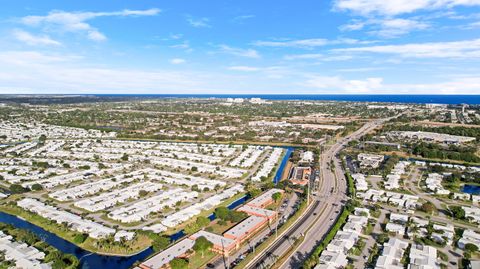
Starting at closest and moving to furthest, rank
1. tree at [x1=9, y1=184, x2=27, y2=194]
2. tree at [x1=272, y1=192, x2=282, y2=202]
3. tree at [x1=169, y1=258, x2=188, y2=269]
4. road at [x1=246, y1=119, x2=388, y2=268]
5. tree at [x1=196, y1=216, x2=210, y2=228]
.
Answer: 1. tree at [x1=169, y1=258, x2=188, y2=269]
2. road at [x1=246, y1=119, x2=388, y2=268]
3. tree at [x1=196, y1=216, x2=210, y2=228]
4. tree at [x1=272, y1=192, x2=282, y2=202]
5. tree at [x1=9, y1=184, x2=27, y2=194]

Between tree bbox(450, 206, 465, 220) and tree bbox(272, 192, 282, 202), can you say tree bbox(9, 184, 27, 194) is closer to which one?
tree bbox(272, 192, 282, 202)

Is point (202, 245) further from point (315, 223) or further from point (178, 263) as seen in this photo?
point (315, 223)

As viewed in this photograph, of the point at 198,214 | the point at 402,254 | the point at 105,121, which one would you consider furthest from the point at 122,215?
the point at 105,121

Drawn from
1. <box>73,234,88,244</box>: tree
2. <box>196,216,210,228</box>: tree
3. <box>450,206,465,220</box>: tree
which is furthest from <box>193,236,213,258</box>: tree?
<box>450,206,465,220</box>: tree

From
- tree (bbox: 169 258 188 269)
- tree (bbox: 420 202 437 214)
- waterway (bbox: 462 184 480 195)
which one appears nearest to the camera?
tree (bbox: 169 258 188 269)

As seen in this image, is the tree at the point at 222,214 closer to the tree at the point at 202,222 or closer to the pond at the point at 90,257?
the tree at the point at 202,222

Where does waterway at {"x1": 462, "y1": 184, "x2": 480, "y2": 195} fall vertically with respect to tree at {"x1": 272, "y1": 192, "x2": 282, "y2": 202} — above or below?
below

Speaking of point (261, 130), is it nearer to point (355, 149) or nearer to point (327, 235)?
point (355, 149)
